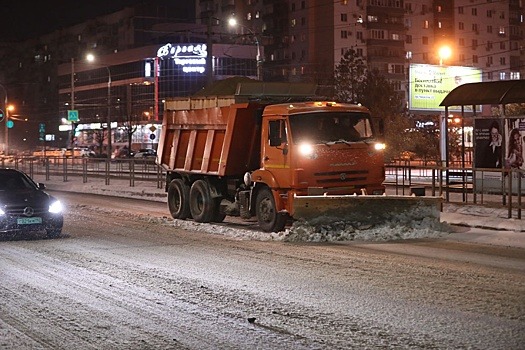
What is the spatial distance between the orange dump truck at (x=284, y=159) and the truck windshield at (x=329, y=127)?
0.02 m

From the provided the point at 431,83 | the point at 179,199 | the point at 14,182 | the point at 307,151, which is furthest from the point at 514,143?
the point at 431,83

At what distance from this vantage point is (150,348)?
780 cm

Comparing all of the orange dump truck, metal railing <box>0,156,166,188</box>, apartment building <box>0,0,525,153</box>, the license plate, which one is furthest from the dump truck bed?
apartment building <box>0,0,525,153</box>

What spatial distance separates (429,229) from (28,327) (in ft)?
34.2

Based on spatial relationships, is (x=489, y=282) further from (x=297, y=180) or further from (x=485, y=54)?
(x=485, y=54)

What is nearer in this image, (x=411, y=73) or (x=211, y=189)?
(x=211, y=189)

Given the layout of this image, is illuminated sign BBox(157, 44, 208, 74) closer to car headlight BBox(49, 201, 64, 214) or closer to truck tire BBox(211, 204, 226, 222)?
truck tire BBox(211, 204, 226, 222)

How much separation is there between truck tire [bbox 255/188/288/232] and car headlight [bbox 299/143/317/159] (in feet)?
4.00

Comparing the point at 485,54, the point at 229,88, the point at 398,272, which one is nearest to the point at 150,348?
the point at 398,272

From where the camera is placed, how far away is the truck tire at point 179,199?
21594mm

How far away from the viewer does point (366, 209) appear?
17.1 metres

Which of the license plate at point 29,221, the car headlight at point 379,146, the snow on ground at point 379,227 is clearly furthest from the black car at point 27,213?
the car headlight at point 379,146

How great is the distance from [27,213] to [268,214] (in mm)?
5067

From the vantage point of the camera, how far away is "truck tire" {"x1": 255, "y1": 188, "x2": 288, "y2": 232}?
58.6ft
